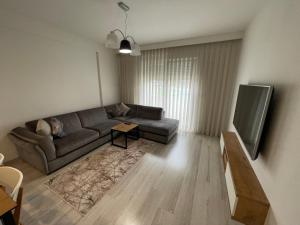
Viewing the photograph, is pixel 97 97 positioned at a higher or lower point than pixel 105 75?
lower

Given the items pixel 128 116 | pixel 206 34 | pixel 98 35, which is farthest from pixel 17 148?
pixel 206 34

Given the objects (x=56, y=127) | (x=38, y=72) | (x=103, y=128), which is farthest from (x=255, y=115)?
(x=38, y=72)

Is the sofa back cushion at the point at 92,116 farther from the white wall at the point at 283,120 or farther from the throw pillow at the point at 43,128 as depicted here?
the white wall at the point at 283,120

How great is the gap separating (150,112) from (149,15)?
2462 mm

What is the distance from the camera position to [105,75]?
14.4 feet

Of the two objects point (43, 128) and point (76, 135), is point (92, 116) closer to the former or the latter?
point (76, 135)

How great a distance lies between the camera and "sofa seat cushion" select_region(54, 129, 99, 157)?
7.73 feet

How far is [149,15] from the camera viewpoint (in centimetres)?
231

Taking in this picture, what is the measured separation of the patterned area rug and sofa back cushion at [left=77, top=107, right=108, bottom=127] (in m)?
0.85

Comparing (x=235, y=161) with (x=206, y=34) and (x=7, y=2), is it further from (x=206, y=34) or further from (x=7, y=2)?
(x=7, y=2)

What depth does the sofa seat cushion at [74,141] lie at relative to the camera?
7.73 ft

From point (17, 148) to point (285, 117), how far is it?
4.00 meters

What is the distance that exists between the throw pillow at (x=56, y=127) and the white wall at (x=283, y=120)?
3337 mm

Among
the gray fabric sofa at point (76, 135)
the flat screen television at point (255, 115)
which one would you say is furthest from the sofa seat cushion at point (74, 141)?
the flat screen television at point (255, 115)
